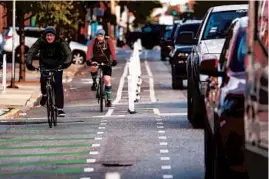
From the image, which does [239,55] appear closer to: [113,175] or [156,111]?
[113,175]

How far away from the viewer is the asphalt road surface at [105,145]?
36.6ft

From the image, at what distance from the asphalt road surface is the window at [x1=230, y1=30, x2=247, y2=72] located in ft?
6.73

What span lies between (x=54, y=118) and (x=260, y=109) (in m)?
10.6

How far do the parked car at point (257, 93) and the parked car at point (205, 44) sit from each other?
8483 mm

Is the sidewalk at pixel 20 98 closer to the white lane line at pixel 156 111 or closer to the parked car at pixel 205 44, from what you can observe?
the white lane line at pixel 156 111

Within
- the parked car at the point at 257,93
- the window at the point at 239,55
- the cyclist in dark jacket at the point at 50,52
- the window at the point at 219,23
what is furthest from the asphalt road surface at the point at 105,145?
the parked car at the point at 257,93

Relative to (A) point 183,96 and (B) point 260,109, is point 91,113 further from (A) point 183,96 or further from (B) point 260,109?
(B) point 260,109

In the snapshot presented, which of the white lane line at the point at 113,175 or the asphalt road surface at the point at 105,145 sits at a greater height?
the white lane line at the point at 113,175

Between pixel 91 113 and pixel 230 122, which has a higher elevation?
pixel 230 122

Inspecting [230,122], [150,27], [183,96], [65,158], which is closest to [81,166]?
[65,158]

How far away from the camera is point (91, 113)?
66.4 feet

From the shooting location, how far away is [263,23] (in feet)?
22.3

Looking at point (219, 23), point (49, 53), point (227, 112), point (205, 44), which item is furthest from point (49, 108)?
point (227, 112)

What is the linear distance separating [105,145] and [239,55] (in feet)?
17.1
